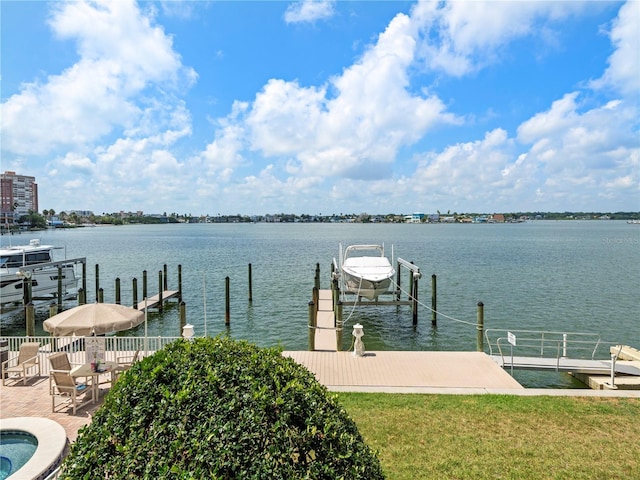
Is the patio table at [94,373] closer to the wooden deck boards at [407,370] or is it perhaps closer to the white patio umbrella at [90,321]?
the white patio umbrella at [90,321]

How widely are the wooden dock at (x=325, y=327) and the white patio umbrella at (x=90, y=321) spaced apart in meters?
6.70

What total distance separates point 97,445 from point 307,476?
1.65 m

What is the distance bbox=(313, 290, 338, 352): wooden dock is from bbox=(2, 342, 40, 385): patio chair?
28.6 ft

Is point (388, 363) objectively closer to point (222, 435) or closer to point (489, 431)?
point (489, 431)

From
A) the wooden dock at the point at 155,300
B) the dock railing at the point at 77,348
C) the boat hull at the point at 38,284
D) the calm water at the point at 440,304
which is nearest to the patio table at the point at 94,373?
the dock railing at the point at 77,348

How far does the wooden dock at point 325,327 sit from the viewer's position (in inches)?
607

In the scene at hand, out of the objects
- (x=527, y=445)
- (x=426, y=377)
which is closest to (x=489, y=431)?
(x=527, y=445)

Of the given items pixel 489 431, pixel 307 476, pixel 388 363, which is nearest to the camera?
pixel 307 476

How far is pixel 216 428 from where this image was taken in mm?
2941

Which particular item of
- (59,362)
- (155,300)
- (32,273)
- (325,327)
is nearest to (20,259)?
(32,273)

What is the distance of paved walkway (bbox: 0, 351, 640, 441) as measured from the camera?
30.3 ft

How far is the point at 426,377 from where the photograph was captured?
1083 centimetres

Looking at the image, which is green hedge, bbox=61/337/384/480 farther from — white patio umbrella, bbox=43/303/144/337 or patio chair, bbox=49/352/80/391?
white patio umbrella, bbox=43/303/144/337

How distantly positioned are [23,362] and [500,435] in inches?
478
